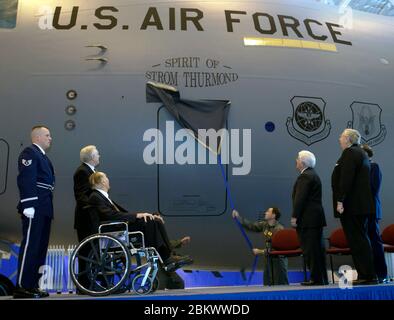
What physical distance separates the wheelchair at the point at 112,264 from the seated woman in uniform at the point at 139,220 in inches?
7.3

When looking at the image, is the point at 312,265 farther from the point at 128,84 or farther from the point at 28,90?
the point at 28,90

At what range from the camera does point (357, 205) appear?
23.0 ft

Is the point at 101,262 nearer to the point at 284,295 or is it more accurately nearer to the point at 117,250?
the point at 117,250

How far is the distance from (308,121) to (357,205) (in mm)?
2110

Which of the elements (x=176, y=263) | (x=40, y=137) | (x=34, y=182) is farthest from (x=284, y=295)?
(x=40, y=137)

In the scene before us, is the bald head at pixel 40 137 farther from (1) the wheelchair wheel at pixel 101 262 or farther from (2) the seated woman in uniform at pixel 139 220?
(1) the wheelchair wheel at pixel 101 262

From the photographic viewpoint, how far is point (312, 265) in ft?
23.7

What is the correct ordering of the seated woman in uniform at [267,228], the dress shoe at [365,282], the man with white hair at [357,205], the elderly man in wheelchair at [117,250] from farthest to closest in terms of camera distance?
the seated woman in uniform at [267,228] < the man with white hair at [357,205] < the dress shoe at [365,282] < the elderly man in wheelchair at [117,250]

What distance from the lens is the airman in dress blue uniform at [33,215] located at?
5938 mm

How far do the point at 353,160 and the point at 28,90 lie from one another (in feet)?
15.2

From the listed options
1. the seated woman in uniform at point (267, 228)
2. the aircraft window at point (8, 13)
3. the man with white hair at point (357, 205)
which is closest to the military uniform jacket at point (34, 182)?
the aircraft window at point (8, 13)

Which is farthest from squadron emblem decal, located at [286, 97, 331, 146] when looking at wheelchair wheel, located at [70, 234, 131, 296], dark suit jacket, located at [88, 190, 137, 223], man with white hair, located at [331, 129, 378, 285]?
wheelchair wheel, located at [70, 234, 131, 296]

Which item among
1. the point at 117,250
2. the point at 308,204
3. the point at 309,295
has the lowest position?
the point at 309,295
